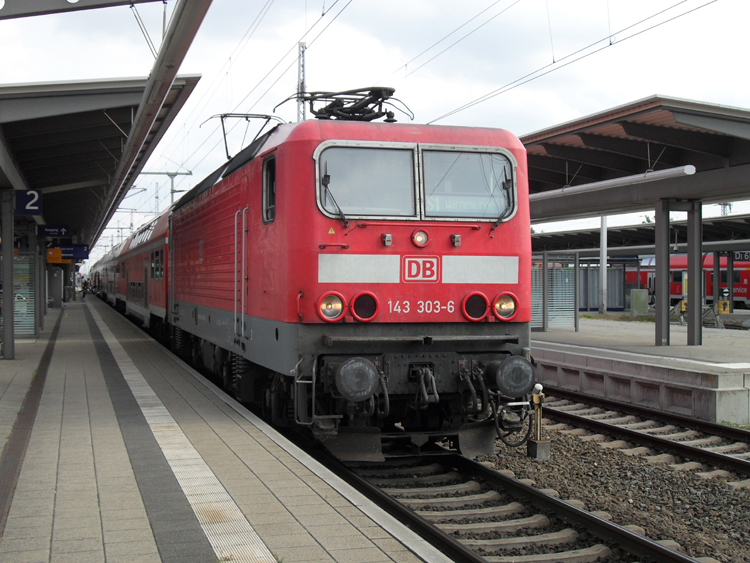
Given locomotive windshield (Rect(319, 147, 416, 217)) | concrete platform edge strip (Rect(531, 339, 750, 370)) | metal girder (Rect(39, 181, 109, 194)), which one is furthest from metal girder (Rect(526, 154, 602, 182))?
metal girder (Rect(39, 181, 109, 194))

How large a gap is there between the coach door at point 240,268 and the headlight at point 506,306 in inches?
113

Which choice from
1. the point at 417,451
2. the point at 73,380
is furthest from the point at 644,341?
the point at 73,380

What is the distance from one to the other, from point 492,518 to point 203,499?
2.26m

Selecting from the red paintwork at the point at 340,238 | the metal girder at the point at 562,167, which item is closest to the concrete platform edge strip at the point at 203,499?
the red paintwork at the point at 340,238

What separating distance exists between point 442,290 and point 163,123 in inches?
305

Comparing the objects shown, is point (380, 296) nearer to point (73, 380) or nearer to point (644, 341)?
point (73, 380)

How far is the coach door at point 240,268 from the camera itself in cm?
824

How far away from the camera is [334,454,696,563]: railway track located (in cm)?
498

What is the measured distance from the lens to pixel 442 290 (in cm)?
696

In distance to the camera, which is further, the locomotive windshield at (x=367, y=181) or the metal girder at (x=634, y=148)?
the metal girder at (x=634, y=148)

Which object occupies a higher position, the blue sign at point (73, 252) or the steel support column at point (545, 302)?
the blue sign at point (73, 252)

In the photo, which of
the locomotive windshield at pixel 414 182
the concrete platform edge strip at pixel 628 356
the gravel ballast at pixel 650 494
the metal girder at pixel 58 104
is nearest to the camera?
the gravel ballast at pixel 650 494

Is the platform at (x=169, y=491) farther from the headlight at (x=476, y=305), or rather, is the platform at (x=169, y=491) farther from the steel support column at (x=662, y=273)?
the steel support column at (x=662, y=273)

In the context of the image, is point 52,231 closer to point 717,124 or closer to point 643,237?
point 717,124
